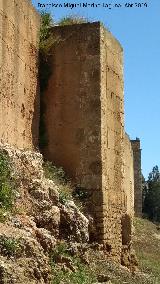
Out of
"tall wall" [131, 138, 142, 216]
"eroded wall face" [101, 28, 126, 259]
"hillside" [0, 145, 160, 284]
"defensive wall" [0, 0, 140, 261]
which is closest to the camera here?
"hillside" [0, 145, 160, 284]

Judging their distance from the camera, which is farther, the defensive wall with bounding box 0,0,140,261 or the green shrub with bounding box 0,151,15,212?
A: the defensive wall with bounding box 0,0,140,261

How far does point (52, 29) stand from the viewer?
1348 centimetres

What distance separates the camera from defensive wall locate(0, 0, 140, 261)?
12430mm

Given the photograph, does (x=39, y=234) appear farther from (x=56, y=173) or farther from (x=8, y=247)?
(x=56, y=173)

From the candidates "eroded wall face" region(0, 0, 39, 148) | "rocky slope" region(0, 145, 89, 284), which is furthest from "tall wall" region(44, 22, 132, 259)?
"rocky slope" region(0, 145, 89, 284)

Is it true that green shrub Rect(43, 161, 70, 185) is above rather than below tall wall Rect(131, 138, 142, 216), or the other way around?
below

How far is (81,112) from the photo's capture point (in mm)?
12969

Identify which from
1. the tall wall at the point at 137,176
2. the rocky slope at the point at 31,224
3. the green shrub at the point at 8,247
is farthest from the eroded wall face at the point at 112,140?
the tall wall at the point at 137,176

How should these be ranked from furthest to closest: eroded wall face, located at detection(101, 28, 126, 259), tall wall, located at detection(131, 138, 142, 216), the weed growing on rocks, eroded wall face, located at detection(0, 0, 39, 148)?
tall wall, located at detection(131, 138, 142, 216) < eroded wall face, located at detection(101, 28, 126, 259) < eroded wall face, located at detection(0, 0, 39, 148) < the weed growing on rocks

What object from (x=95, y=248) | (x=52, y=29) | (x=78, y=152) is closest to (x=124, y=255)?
(x=95, y=248)

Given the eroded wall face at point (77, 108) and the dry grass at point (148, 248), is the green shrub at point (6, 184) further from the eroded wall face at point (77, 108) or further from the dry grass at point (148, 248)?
the dry grass at point (148, 248)

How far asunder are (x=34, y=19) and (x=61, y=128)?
2386mm

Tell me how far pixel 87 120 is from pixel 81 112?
232 millimetres

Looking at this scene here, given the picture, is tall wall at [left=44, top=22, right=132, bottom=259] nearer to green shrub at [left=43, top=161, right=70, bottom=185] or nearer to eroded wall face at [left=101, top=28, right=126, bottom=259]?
eroded wall face at [left=101, top=28, right=126, bottom=259]
